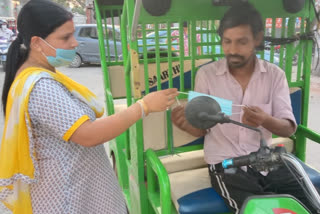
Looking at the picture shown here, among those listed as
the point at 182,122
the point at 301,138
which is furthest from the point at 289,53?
the point at 182,122

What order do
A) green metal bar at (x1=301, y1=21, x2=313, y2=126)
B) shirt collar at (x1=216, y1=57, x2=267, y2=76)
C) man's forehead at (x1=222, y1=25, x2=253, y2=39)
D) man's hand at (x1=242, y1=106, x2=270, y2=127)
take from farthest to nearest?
green metal bar at (x1=301, y1=21, x2=313, y2=126) < shirt collar at (x1=216, y1=57, x2=267, y2=76) < man's forehead at (x1=222, y1=25, x2=253, y2=39) < man's hand at (x1=242, y1=106, x2=270, y2=127)

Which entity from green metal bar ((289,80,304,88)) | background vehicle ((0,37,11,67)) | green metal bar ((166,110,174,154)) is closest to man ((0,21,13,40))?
background vehicle ((0,37,11,67))

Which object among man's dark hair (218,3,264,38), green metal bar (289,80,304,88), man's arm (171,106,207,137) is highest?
man's dark hair (218,3,264,38)

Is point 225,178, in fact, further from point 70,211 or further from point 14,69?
point 14,69

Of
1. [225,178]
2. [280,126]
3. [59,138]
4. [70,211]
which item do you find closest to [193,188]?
[225,178]

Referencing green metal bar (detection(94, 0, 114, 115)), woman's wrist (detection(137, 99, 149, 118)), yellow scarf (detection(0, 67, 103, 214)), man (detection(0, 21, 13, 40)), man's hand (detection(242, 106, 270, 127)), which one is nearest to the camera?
yellow scarf (detection(0, 67, 103, 214))

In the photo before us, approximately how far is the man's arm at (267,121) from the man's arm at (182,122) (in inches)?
10.7

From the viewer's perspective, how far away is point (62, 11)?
126 cm

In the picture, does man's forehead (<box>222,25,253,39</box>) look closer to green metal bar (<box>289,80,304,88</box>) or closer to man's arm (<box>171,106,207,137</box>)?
man's arm (<box>171,106,207,137</box>)

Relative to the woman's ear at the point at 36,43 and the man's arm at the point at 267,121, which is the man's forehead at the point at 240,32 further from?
the woman's ear at the point at 36,43

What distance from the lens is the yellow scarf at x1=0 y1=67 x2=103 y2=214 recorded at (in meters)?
1.15

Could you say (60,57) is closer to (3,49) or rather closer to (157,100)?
(157,100)

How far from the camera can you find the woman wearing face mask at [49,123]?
1151 mm

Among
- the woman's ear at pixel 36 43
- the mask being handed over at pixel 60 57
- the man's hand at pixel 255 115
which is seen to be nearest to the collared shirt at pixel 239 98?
the man's hand at pixel 255 115
